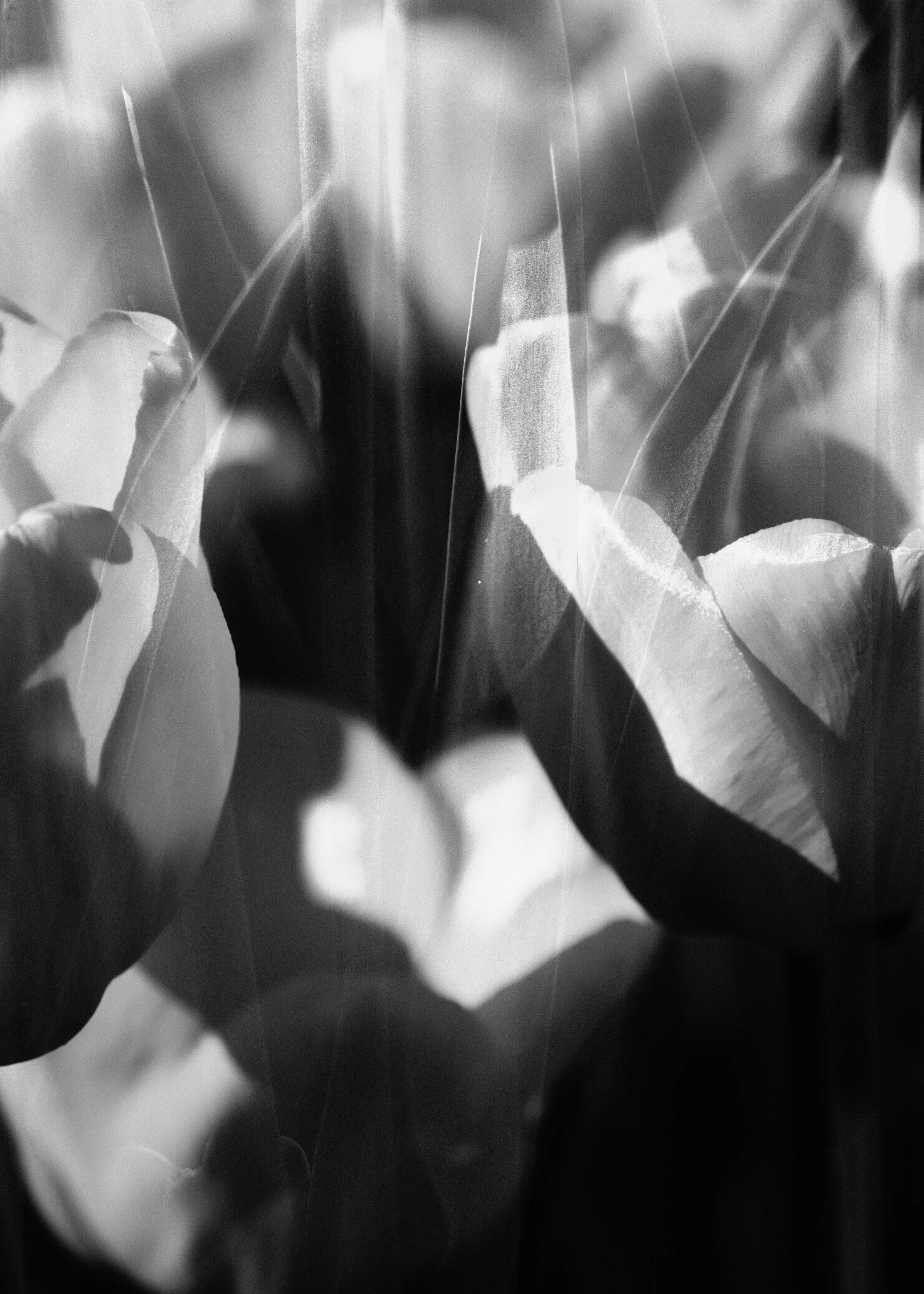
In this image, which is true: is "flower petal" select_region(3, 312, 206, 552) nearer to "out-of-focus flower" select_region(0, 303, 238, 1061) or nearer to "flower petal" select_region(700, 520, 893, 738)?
"out-of-focus flower" select_region(0, 303, 238, 1061)

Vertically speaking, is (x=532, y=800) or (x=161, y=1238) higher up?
(x=532, y=800)

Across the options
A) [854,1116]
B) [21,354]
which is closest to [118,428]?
[21,354]

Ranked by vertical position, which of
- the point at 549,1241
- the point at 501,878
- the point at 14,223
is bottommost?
the point at 549,1241

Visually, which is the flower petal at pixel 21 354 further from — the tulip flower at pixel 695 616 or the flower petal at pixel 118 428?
the tulip flower at pixel 695 616

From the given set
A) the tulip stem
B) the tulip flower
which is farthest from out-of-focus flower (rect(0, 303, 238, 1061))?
the tulip stem

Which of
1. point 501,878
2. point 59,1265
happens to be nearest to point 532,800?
point 501,878

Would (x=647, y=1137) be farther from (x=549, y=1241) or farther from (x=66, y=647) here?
(x=66, y=647)
